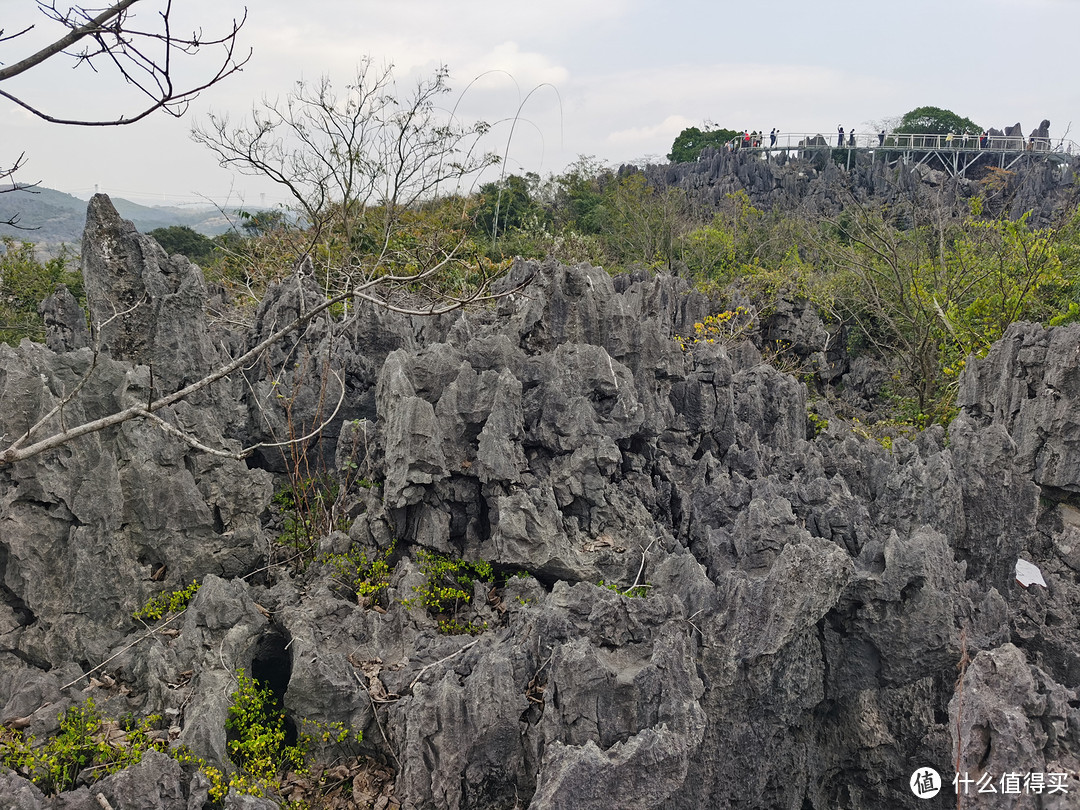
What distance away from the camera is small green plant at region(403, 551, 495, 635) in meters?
5.47

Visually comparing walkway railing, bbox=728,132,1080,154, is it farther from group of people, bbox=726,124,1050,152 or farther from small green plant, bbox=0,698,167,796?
small green plant, bbox=0,698,167,796

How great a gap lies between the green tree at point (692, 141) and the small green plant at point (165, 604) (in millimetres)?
48461

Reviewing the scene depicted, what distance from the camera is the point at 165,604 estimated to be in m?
5.48

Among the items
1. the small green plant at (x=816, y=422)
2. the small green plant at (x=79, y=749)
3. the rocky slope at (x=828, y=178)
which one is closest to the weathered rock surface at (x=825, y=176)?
the rocky slope at (x=828, y=178)

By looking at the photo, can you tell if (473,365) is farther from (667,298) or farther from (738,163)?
(738,163)

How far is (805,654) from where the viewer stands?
196 inches

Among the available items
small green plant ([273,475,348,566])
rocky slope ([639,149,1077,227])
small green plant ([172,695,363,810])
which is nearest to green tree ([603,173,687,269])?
rocky slope ([639,149,1077,227])

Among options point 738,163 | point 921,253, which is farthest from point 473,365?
point 738,163

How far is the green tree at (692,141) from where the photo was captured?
4934 centimetres

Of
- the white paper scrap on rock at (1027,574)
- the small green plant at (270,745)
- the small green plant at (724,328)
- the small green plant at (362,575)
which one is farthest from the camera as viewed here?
the small green plant at (724,328)

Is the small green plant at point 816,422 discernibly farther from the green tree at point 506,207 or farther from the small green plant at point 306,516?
the green tree at point 506,207

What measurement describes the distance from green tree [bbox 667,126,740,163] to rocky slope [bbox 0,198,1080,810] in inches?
1780

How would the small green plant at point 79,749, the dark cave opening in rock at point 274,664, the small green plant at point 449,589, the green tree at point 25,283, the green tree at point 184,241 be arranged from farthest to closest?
the green tree at point 184,241 → the green tree at point 25,283 → the small green plant at point 449,589 → the dark cave opening in rock at point 274,664 → the small green plant at point 79,749
